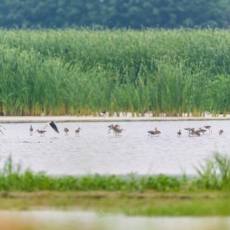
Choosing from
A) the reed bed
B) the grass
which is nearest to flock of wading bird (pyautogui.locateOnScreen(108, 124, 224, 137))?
the grass

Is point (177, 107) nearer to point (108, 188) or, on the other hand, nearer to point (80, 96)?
point (80, 96)

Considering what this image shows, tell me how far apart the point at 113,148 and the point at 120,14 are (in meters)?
35.1

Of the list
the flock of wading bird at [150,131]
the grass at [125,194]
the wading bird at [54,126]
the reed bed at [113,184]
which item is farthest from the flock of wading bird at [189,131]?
the reed bed at [113,184]

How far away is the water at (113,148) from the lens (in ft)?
52.9

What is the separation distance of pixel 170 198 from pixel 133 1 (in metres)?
43.0

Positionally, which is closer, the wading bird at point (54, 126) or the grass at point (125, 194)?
the grass at point (125, 194)

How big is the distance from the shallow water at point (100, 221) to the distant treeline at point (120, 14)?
42440 mm

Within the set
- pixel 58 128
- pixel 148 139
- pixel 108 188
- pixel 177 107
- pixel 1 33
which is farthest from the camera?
pixel 1 33

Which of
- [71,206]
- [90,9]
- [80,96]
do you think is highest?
[90,9]

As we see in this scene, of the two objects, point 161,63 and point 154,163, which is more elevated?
point 161,63

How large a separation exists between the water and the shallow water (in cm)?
368

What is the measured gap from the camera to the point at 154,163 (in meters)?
16.5

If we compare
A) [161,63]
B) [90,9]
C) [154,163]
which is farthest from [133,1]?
[154,163]

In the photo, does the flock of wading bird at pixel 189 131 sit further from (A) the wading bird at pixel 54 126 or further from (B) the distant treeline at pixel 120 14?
(B) the distant treeline at pixel 120 14
